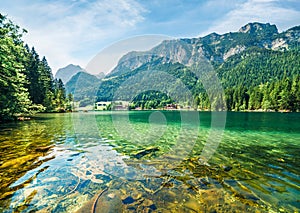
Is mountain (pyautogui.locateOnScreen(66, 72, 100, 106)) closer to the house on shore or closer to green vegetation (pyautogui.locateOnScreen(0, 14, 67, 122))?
the house on shore

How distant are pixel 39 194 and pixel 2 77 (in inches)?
948

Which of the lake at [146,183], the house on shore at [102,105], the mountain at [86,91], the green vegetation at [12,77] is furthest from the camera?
the house on shore at [102,105]

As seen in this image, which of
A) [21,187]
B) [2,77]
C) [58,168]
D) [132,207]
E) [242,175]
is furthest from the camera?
[2,77]

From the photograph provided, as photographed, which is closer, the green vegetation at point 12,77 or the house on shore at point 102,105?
the green vegetation at point 12,77

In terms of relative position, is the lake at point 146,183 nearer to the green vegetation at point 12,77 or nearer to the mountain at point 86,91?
the green vegetation at point 12,77

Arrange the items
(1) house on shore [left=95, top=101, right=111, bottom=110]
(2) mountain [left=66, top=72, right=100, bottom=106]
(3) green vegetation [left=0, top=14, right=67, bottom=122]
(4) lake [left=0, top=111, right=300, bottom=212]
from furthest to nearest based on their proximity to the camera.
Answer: (1) house on shore [left=95, top=101, right=111, bottom=110] < (2) mountain [left=66, top=72, right=100, bottom=106] < (3) green vegetation [left=0, top=14, right=67, bottom=122] < (4) lake [left=0, top=111, right=300, bottom=212]

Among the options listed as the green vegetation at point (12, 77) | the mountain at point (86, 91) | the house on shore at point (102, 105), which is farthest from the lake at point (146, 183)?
the house on shore at point (102, 105)

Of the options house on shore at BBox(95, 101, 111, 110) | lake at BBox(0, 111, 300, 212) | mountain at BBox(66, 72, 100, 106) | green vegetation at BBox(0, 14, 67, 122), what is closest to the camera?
lake at BBox(0, 111, 300, 212)

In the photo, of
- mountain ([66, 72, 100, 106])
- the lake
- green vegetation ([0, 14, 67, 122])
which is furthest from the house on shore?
the lake

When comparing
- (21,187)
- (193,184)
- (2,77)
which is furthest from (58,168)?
(2,77)

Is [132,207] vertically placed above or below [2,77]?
below

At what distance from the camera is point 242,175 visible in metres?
8.72

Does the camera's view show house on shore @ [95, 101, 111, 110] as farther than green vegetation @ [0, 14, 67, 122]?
Yes

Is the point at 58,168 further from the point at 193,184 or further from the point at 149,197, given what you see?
the point at 193,184
